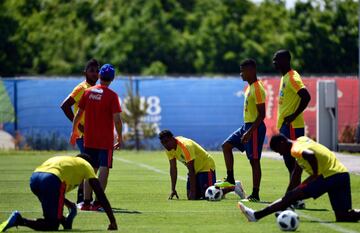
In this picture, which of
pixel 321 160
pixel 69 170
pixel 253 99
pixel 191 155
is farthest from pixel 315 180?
pixel 191 155

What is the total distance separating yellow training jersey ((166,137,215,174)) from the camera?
1862 cm

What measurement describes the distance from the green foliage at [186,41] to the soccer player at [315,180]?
173 ft

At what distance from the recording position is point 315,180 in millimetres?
14656

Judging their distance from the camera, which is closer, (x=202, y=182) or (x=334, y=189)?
(x=334, y=189)

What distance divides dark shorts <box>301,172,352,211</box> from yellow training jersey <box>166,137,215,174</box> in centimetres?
411

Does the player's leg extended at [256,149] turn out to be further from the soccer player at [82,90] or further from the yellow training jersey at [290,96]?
the soccer player at [82,90]

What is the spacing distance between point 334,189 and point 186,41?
56.6 meters

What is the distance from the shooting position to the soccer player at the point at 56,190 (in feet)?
46.2

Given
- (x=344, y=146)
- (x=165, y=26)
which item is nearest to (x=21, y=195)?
(x=344, y=146)

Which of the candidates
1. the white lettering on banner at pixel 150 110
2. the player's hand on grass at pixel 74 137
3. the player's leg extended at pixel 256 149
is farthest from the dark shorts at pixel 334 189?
the white lettering on banner at pixel 150 110

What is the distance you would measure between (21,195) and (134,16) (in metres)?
53.5

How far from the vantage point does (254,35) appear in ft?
238

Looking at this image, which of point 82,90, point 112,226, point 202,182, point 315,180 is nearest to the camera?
point 112,226

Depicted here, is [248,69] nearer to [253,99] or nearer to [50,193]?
[253,99]
